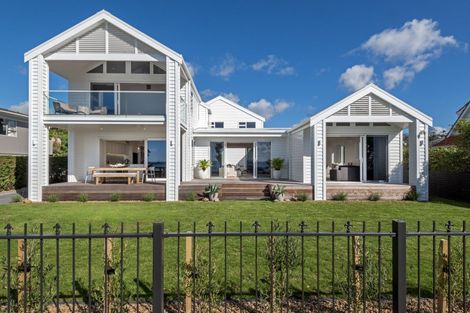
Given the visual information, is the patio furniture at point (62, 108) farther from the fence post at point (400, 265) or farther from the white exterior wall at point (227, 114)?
the fence post at point (400, 265)

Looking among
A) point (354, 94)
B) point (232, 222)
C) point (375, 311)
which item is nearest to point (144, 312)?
point (375, 311)

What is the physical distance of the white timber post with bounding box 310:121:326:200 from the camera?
12977mm

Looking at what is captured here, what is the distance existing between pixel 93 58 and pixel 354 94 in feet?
38.2

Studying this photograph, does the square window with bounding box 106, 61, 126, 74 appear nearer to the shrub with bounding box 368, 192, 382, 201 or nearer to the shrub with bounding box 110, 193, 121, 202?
the shrub with bounding box 110, 193, 121, 202

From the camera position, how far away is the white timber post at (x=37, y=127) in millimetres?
12828

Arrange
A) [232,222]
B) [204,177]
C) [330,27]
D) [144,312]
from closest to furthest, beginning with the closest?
[144,312] → [232,222] → [204,177] → [330,27]

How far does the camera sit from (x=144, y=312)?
358 centimetres

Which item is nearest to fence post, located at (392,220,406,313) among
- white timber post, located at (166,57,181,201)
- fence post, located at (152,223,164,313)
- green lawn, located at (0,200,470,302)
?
green lawn, located at (0,200,470,302)

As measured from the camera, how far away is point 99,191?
1297cm

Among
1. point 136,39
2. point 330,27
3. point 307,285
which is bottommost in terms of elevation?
point 307,285

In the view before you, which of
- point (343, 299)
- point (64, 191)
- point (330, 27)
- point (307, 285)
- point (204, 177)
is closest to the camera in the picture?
point (343, 299)

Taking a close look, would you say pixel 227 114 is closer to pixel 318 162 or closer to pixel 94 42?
pixel 94 42

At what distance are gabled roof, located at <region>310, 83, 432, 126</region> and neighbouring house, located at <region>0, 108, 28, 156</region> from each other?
22577mm

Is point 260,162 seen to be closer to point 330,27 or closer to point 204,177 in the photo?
point 204,177
